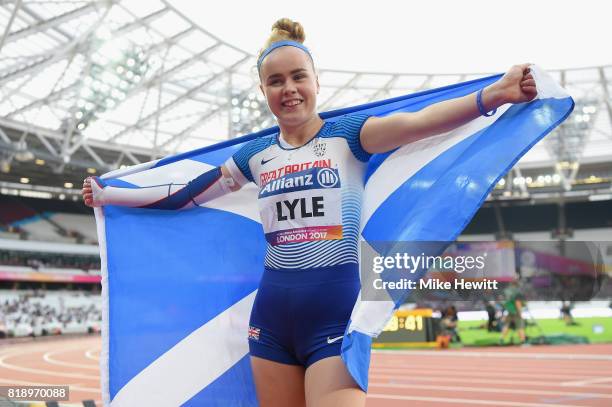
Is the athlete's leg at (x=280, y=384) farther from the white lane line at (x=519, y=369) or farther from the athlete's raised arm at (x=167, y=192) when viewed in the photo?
the white lane line at (x=519, y=369)

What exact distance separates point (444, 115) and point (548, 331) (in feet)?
47.3

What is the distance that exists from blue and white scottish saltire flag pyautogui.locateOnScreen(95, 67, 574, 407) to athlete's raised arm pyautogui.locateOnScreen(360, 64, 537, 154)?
0.20m

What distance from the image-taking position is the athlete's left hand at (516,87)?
202 cm

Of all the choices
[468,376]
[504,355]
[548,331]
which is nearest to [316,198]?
[468,376]

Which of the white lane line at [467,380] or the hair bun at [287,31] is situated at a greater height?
the hair bun at [287,31]

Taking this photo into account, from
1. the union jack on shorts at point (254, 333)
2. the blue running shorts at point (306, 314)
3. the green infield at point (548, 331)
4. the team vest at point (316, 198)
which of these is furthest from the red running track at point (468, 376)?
the team vest at point (316, 198)

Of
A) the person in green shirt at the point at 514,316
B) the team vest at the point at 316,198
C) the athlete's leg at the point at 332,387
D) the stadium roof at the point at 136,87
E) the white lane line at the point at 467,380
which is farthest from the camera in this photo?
the stadium roof at the point at 136,87

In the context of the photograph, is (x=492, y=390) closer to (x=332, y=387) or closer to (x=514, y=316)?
(x=332, y=387)

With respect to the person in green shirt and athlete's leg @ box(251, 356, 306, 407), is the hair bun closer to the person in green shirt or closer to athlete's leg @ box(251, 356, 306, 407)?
athlete's leg @ box(251, 356, 306, 407)

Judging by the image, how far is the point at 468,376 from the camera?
29.6 ft

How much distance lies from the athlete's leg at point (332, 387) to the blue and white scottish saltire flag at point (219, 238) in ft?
1.93

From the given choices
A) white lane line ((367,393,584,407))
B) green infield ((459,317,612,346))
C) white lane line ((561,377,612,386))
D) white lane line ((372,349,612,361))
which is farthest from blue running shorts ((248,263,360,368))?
green infield ((459,317,612,346))

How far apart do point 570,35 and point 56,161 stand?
22.7 metres

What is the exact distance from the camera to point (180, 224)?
317 centimetres
